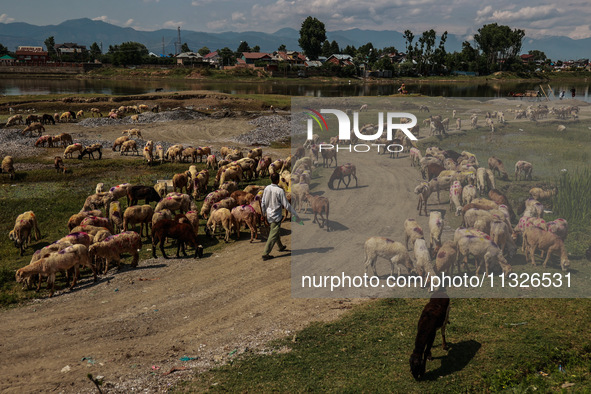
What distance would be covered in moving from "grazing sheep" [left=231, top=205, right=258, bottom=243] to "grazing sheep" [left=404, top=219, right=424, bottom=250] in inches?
226

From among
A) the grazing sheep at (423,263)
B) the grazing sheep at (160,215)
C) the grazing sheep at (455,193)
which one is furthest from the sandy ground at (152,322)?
the grazing sheep at (455,193)

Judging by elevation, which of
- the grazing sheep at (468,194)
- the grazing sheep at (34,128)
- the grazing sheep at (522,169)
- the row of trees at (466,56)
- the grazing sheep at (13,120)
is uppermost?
the row of trees at (466,56)

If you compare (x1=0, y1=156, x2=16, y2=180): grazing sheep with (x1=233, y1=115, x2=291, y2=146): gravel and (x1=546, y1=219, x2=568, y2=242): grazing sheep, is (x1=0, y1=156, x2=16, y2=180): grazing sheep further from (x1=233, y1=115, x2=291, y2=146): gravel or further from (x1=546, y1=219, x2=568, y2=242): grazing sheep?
(x1=546, y1=219, x2=568, y2=242): grazing sheep

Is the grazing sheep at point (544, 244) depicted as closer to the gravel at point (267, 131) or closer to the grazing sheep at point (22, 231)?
the grazing sheep at point (22, 231)

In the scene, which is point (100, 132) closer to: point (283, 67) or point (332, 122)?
point (332, 122)

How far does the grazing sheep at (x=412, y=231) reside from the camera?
539 inches

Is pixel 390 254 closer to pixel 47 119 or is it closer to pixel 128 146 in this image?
pixel 128 146

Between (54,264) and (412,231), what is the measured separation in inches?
432

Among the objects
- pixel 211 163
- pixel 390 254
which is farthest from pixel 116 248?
pixel 211 163

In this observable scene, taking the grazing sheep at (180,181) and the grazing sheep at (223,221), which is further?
the grazing sheep at (180,181)

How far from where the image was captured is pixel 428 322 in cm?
848

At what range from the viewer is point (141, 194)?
20297mm

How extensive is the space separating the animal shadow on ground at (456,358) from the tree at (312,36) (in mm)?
162317

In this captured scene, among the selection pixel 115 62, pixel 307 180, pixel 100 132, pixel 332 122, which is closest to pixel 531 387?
pixel 307 180
